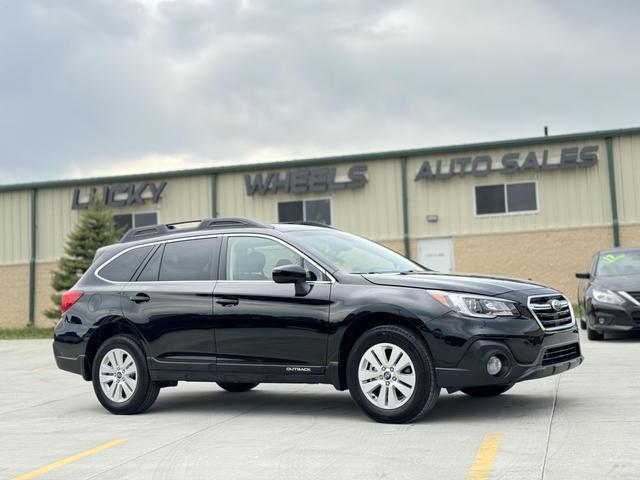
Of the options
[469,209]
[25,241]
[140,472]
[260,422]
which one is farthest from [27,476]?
[25,241]

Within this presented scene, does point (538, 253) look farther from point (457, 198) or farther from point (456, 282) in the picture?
point (456, 282)

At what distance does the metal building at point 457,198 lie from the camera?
1126 inches

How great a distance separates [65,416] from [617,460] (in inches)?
224

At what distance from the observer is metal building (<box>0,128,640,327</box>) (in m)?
28.6

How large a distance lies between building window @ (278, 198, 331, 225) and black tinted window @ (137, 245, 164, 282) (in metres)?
21.7

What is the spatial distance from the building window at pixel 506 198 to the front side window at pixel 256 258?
2169 centimetres

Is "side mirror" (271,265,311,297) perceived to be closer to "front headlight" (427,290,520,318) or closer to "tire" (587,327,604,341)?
"front headlight" (427,290,520,318)

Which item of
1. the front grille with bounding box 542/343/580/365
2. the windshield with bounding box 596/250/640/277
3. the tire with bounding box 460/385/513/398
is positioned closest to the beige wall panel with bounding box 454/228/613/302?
the windshield with bounding box 596/250/640/277

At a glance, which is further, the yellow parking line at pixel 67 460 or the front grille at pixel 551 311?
the front grille at pixel 551 311

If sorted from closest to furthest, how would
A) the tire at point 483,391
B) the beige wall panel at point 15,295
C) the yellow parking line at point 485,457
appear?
1. the yellow parking line at point 485,457
2. the tire at point 483,391
3. the beige wall panel at point 15,295

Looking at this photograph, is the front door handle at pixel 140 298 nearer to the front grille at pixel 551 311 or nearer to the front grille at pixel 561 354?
the front grille at pixel 551 311

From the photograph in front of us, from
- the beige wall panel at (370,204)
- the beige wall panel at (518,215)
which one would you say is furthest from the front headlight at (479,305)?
the beige wall panel at (370,204)

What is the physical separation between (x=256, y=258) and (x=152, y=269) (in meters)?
1.26

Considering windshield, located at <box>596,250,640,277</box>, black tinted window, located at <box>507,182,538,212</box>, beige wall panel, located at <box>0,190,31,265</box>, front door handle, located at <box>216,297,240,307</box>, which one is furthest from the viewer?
beige wall panel, located at <box>0,190,31,265</box>
